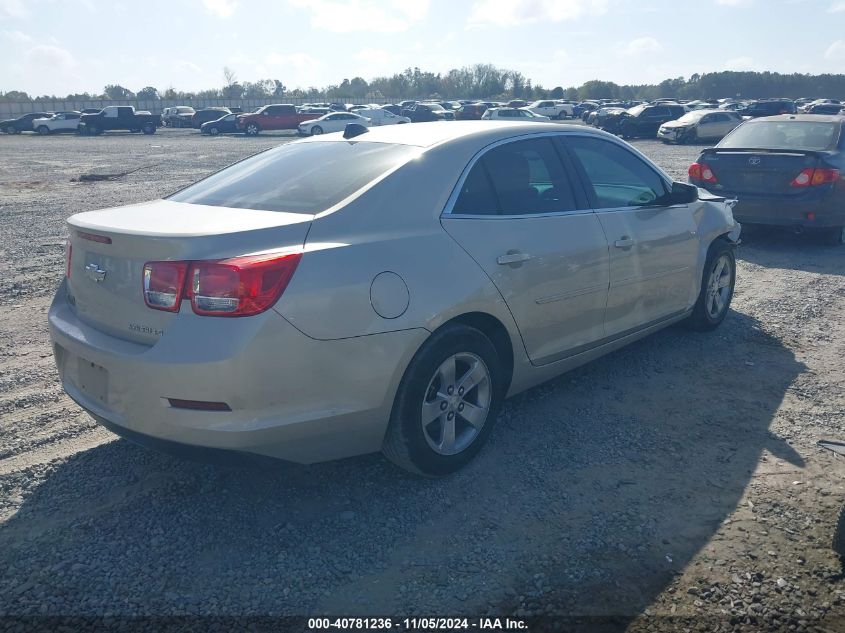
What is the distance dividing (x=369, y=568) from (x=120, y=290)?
1635 mm

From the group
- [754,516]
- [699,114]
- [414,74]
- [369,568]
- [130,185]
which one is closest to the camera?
[369,568]

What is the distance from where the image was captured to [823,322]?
6.50 metres

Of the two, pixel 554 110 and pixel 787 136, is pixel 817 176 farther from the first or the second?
pixel 554 110

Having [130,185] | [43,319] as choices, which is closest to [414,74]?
[130,185]

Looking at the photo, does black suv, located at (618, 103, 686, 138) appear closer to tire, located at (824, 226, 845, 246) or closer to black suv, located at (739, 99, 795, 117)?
black suv, located at (739, 99, 795, 117)

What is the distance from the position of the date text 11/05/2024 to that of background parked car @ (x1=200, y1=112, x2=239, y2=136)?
4585 centimetres

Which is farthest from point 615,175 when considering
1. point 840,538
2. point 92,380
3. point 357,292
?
point 92,380

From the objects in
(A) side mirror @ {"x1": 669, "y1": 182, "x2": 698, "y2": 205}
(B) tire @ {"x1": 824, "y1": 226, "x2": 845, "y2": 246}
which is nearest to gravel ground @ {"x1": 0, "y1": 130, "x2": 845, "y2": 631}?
(A) side mirror @ {"x1": 669, "y1": 182, "x2": 698, "y2": 205}

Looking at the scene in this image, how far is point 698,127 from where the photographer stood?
30766mm

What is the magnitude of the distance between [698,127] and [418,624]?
3152 centimetres

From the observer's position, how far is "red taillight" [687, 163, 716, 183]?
380 inches

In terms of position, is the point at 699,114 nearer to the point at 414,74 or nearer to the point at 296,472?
the point at 296,472

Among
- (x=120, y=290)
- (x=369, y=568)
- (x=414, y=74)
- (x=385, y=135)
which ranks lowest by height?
(x=369, y=568)

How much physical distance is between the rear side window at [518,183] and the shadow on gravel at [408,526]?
1.32 metres
